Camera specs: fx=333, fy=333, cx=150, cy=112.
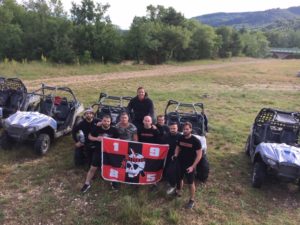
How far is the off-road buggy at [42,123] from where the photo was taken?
7281 millimetres

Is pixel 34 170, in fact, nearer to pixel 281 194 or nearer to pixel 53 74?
pixel 281 194

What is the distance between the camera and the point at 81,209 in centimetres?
550

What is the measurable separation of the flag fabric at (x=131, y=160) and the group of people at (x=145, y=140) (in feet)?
0.60

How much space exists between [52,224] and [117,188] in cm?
140

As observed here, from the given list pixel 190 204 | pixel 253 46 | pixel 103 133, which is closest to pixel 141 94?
pixel 103 133

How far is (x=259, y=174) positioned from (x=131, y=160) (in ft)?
8.24

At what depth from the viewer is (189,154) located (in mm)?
5664

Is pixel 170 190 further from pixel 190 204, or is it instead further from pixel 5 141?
pixel 5 141

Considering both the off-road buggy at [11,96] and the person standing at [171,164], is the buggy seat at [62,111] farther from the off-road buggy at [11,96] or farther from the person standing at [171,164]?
the person standing at [171,164]

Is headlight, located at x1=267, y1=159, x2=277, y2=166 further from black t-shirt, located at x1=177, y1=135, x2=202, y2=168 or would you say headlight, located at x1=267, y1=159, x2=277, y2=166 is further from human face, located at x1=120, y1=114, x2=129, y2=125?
human face, located at x1=120, y1=114, x2=129, y2=125

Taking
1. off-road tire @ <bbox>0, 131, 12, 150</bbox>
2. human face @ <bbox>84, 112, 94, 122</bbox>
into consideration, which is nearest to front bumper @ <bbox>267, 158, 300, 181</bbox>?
human face @ <bbox>84, 112, 94, 122</bbox>

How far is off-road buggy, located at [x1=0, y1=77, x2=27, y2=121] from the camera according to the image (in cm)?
923

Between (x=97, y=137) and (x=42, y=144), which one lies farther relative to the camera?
(x=42, y=144)

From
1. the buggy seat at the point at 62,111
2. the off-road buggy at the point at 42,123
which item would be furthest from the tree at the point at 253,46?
the off-road buggy at the point at 42,123
